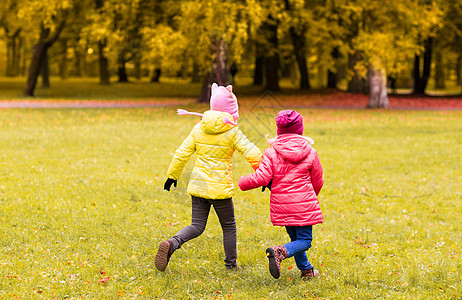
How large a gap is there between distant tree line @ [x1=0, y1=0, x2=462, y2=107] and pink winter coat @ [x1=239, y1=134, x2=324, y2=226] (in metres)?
18.1

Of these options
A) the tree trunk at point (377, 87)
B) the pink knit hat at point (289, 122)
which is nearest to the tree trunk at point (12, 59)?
the tree trunk at point (377, 87)

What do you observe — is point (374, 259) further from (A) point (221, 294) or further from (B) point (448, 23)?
(B) point (448, 23)

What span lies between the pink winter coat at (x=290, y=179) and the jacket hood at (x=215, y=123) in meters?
0.50

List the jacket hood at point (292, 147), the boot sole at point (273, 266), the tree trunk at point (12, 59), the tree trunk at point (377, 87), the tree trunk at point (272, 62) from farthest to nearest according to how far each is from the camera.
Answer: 1. the tree trunk at point (12, 59)
2. the tree trunk at point (272, 62)
3. the tree trunk at point (377, 87)
4. the jacket hood at point (292, 147)
5. the boot sole at point (273, 266)

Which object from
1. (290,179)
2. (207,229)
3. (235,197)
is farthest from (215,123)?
(235,197)

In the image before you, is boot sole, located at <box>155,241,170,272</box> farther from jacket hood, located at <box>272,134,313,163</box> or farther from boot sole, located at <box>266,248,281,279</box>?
jacket hood, located at <box>272,134,313,163</box>

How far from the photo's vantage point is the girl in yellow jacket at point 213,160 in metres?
5.12

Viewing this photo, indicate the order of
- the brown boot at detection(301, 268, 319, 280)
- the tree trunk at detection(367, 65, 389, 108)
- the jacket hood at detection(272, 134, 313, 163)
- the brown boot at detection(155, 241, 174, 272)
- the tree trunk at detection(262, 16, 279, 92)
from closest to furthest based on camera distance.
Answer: the jacket hood at detection(272, 134, 313, 163), the brown boot at detection(155, 241, 174, 272), the brown boot at detection(301, 268, 319, 280), the tree trunk at detection(367, 65, 389, 108), the tree trunk at detection(262, 16, 279, 92)

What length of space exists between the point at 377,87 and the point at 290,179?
2473cm

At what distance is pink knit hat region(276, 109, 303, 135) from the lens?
195 inches

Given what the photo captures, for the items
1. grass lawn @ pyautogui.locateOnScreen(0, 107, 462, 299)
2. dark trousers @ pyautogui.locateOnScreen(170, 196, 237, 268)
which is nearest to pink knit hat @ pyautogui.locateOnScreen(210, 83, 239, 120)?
dark trousers @ pyautogui.locateOnScreen(170, 196, 237, 268)

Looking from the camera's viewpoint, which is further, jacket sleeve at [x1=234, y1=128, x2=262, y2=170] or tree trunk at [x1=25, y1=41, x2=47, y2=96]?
tree trunk at [x1=25, y1=41, x2=47, y2=96]

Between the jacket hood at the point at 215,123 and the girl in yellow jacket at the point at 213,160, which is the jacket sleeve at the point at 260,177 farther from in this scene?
the jacket hood at the point at 215,123

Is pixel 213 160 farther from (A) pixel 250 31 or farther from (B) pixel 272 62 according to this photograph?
(B) pixel 272 62
